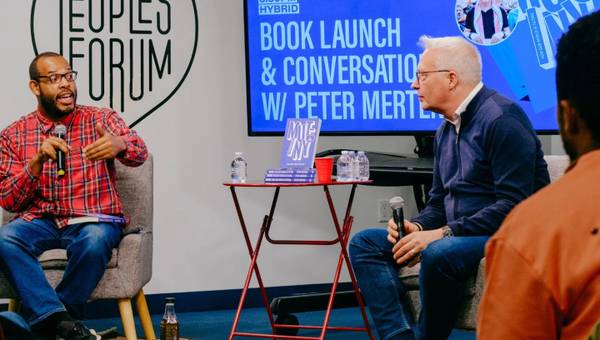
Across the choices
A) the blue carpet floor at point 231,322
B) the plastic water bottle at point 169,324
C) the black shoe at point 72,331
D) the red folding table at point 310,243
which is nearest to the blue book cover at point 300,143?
the red folding table at point 310,243

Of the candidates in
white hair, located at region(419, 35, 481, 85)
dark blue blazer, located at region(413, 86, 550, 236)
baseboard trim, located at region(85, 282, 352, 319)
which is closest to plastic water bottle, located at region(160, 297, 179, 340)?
dark blue blazer, located at region(413, 86, 550, 236)

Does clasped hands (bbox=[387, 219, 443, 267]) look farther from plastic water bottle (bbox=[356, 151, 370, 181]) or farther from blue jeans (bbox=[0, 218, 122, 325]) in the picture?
blue jeans (bbox=[0, 218, 122, 325])

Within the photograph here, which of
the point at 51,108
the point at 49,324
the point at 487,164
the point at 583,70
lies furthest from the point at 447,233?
the point at 583,70

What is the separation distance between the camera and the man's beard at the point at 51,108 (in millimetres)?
3986

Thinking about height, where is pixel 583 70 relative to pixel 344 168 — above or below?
above

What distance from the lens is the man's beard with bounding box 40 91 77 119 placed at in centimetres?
399

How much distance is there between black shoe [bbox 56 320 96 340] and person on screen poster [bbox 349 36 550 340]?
42.8 inches

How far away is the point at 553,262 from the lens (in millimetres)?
854

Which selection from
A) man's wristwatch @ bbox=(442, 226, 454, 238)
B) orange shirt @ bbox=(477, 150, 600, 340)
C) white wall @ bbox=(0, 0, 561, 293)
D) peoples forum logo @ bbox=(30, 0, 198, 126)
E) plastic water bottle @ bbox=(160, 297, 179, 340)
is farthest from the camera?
white wall @ bbox=(0, 0, 561, 293)

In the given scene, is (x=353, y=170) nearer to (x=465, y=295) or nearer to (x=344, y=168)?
(x=344, y=168)

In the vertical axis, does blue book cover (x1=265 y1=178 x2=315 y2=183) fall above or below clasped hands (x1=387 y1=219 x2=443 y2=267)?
above

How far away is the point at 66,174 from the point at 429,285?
1.72m

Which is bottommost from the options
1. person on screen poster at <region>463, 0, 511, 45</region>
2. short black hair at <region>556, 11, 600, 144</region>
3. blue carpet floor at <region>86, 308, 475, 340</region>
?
blue carpet floor at <region>86, 308, 475, 340</region>

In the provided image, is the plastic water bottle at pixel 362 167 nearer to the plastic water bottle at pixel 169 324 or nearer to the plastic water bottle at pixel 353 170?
the plastic water bottle at pixel 353 170
